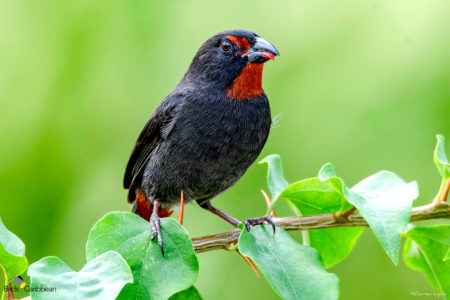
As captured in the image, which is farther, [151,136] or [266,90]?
[266,90]

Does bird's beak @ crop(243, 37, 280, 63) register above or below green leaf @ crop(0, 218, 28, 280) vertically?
above

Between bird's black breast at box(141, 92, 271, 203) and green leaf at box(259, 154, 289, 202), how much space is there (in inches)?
30.1

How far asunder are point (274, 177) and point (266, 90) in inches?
90.5

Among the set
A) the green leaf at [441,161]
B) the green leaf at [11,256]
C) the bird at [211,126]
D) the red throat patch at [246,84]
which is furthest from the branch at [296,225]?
the red throat patch at [246,84]

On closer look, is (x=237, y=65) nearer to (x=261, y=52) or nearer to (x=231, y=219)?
(x=261, y=52)

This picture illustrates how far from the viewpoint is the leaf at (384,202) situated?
2227 millimetres

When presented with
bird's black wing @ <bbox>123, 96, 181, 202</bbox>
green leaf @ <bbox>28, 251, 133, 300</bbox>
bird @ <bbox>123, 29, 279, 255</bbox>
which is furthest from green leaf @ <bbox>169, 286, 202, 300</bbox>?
bird's black wing @ <bbox>123, 96, 181, 202</bbox>

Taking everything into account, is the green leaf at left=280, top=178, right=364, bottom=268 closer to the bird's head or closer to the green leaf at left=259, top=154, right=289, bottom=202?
the green leaf at left=259, top=154, right=289, bottom=202

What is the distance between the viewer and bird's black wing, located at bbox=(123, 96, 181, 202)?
402 centimetres

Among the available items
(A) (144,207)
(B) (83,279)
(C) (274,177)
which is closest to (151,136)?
(A) (144,207)

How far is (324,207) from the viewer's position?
2.74 m

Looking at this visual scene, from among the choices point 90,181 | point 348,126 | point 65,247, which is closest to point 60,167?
point 90,181

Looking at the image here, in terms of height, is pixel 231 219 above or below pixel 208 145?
below

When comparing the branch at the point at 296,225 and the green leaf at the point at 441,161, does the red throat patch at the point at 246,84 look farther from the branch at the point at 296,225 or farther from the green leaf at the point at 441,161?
the green leaf at the point at 441,161
